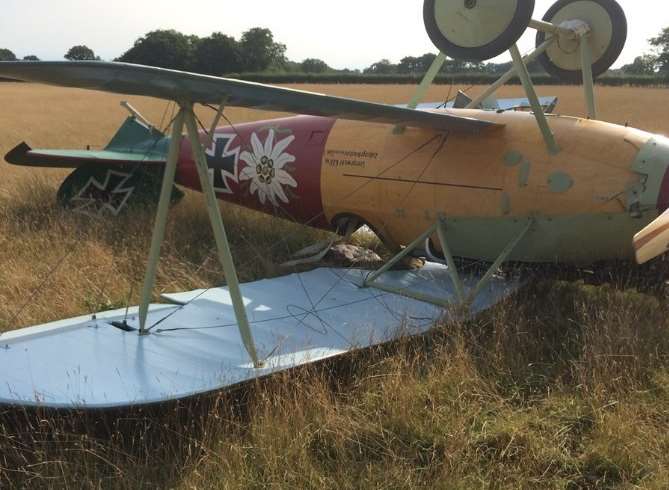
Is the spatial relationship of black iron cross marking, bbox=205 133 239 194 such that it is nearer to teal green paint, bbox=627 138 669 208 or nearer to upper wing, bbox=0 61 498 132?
upper wing, bbox=0 61 498 132

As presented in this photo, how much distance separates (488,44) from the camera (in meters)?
4.78

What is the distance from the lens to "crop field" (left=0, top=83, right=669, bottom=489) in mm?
3123

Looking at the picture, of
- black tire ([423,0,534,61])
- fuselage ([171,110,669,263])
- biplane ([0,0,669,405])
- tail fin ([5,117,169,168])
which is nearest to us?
biplane ([0,0,669,405])

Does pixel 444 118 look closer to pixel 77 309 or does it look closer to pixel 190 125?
pixel 190 125

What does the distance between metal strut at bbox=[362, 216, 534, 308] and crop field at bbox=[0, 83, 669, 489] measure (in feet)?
0.81

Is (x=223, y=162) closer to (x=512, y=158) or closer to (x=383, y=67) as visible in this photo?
(x=512, y=158)

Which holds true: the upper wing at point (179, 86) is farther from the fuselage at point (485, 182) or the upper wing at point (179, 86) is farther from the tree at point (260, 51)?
the tree at point (260, 51)

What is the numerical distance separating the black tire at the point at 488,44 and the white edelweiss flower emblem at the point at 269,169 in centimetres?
218

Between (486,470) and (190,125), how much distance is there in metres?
2.59

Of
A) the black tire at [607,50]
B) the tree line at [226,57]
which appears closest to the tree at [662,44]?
the tree line at [226,57]

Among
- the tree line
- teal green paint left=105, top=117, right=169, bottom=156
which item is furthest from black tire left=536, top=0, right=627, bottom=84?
the tree line

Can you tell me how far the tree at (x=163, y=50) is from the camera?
303 feet

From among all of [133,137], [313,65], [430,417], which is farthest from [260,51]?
[430,417]

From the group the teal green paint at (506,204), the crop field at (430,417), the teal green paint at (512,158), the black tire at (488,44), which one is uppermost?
the black tire at (488,44)
